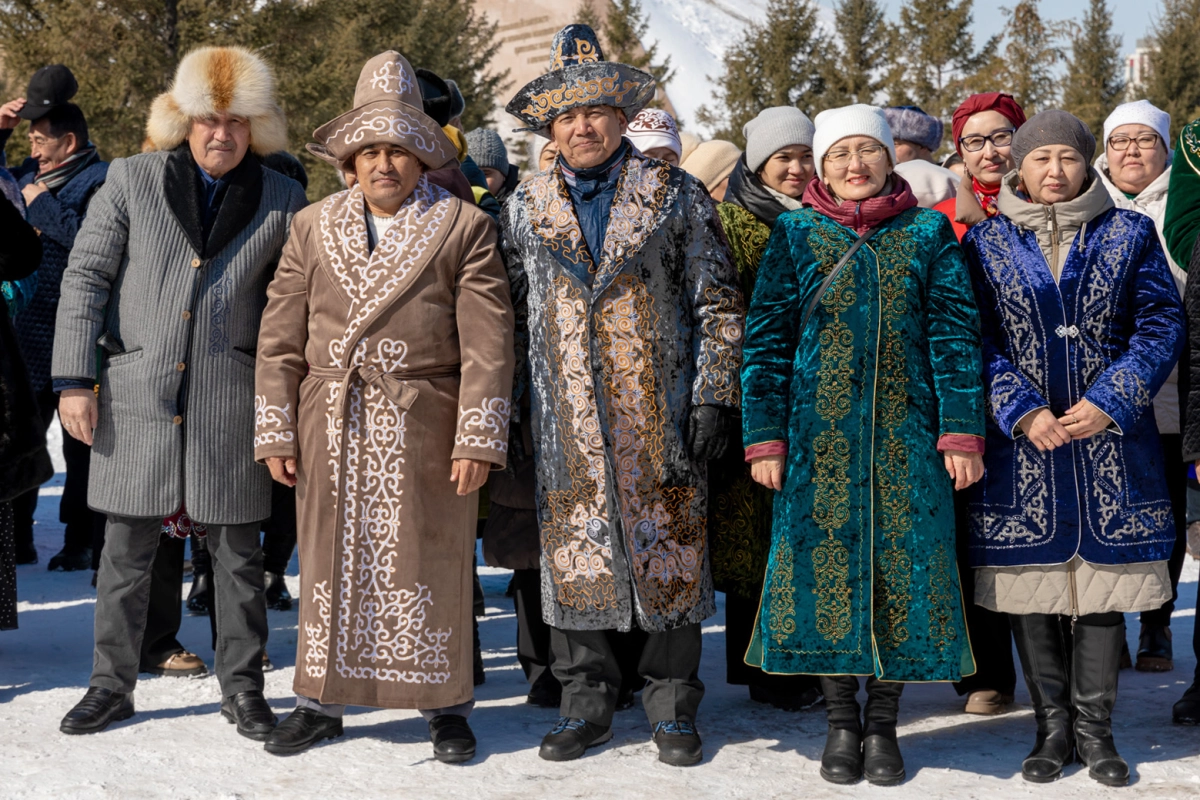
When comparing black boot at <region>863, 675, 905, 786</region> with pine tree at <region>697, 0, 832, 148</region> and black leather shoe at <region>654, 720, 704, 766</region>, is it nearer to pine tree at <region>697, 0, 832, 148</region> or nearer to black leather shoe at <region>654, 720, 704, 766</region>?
black leather shoe at <region>654, 720, 704, 766</region>

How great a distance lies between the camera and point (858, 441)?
11.1 feet

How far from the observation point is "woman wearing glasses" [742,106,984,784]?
11.1 ft

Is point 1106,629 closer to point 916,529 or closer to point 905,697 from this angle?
point 916,529

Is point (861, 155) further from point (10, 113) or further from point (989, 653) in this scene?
point (10, 113)

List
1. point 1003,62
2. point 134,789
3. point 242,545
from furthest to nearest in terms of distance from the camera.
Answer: point 1003,62
point 242,545
point 134,789

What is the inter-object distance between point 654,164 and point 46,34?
56.5 feet

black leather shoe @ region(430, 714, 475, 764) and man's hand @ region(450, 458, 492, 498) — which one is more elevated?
man's hand @ region(450, 458, 492, 498)

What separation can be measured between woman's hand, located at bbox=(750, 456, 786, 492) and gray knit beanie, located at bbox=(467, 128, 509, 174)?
2.88 m

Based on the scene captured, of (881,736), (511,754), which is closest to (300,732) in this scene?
(511,754)

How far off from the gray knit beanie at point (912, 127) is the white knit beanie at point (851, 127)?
1916 millimetres

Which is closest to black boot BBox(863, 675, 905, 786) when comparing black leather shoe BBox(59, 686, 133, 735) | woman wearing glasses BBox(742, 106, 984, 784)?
woman wearing glasses BBox(742, 106, 984, 784)

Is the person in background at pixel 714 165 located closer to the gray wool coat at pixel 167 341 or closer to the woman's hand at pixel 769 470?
the woman's hand at pixel 769 470

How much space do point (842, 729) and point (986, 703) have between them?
2.70 ft

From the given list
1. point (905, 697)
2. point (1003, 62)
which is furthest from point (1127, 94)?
point (905, 697)
